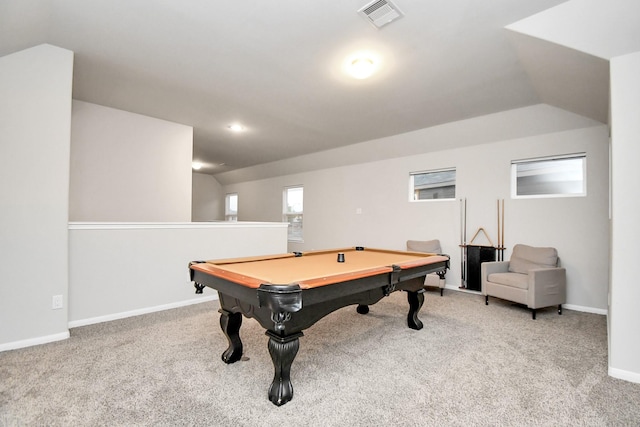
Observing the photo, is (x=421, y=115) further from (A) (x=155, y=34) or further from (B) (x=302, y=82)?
(A) (x=155, y=34)

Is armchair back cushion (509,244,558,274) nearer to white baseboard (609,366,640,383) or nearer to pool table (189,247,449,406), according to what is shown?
white baseboard (609,366,640,383)

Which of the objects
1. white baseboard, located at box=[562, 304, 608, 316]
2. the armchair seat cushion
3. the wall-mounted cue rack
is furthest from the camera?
the wall-mounted cue rack

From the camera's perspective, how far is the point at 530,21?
7.41ft

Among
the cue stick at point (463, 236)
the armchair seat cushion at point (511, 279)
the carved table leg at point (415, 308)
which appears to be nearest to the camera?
the carved table leg at point (415, 308)

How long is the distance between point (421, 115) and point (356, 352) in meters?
3.29

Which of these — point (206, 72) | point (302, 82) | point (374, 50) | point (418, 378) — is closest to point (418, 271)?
point (418, 378)

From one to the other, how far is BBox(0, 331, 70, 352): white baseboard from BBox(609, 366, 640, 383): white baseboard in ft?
14.5

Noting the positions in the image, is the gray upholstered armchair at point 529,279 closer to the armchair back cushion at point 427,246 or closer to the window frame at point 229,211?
the armchair back cushion at point 427,246

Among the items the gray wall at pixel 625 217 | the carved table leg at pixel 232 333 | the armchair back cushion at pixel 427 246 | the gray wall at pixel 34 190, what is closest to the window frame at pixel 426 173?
the armchair back cushion at pixel 427 246

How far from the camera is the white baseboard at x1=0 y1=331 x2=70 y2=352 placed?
8.08ft

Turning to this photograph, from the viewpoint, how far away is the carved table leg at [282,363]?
1.72 meters

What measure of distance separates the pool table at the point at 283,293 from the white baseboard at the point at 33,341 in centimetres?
160

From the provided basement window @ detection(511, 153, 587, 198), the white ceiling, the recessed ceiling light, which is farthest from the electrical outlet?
basement window @ detection(511, 153, 587, 198)

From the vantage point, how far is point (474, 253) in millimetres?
4582
